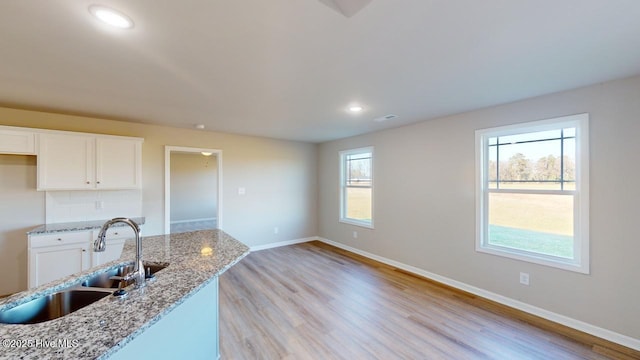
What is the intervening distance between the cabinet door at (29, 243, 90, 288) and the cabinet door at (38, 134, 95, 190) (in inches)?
29.7

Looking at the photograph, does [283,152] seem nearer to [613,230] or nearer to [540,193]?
[540,193]

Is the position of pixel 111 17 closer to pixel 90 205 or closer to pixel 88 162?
pixel 88 162

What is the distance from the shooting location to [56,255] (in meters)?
2.97

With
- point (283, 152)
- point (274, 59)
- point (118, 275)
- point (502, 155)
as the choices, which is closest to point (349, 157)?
point (283, 152)

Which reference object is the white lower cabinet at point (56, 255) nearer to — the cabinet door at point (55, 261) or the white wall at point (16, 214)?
the cabinet door at point (55, 261)

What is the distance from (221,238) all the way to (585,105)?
3.73 meters

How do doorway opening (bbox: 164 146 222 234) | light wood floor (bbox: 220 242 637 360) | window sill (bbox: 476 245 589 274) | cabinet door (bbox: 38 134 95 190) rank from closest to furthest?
light wood floor (bbox: 220 242 637 360)
window sill (bbox: 476 245 589 274)
cabinet door (bbox: 38 134 95 190)
doorway opening (bbox: 164 146 222 234)

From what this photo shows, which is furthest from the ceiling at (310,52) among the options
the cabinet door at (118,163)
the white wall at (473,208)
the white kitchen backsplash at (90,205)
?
the white kitchen backsplash at (90,205)

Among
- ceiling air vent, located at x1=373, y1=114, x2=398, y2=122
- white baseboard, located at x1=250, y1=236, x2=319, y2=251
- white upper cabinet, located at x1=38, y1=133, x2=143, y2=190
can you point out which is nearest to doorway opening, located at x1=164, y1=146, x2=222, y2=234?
white baseboard, located at x1=250, y1=236, x2=319, y2=251

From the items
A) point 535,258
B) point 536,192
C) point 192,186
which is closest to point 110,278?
point 535,258

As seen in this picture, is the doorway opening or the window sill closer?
the window sill

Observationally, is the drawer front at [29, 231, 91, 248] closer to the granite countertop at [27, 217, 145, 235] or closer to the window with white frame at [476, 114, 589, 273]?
the granite countertop at [27, 217, 145, 235]

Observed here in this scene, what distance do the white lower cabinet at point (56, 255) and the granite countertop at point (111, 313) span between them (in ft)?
6.35

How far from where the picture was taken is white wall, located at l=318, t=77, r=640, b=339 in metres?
2.22
